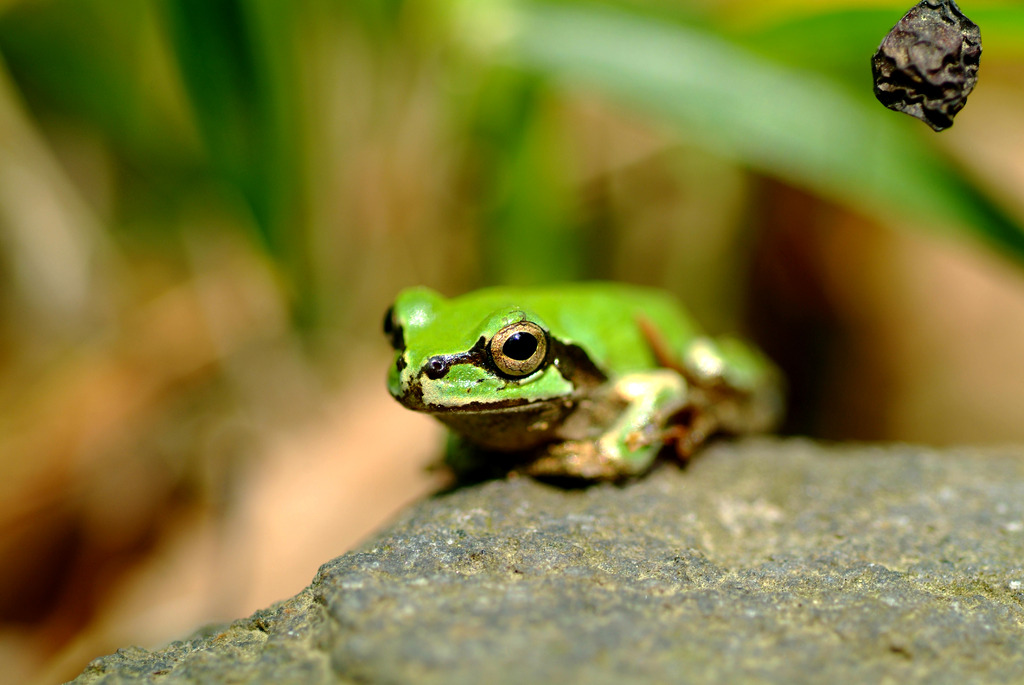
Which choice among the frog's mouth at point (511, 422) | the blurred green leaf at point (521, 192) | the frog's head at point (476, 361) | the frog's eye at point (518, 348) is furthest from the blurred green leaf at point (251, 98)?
the frog's eye at point (518, 348)

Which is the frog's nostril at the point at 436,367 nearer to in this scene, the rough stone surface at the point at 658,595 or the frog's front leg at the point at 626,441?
the rough stone surface at the point at 658,595

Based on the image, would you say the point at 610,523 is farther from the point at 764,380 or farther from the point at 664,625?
the point at 764,380

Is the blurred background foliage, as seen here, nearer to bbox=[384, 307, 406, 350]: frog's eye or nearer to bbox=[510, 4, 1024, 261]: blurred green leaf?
bbox=[510, 4, 1024, 261]: blurred green leaf

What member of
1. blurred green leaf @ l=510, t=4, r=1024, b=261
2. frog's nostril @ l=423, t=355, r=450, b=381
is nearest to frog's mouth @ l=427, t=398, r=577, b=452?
frog's nostril @ l=423, t=355, r=450, b=381

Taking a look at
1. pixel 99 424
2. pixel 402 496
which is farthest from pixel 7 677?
pixel 402 496

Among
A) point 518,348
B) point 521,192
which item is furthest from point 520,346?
point 521,192
